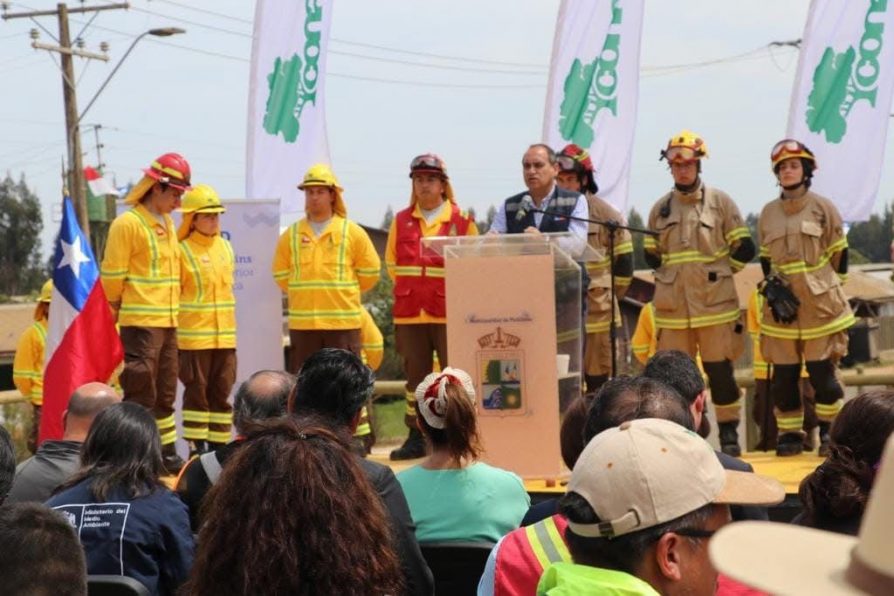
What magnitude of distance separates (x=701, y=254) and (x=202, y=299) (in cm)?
381

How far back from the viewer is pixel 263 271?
11.8 metres

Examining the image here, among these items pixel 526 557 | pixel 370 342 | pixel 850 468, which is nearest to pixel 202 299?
pixel 370 342

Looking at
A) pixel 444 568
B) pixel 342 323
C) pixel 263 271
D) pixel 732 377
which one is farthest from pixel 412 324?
pixel 444 568

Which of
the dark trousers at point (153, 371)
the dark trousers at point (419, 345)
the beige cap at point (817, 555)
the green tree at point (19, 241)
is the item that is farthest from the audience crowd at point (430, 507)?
the green tree at point (19, 241)

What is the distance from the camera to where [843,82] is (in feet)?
42.2

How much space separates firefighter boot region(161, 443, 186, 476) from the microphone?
320cm

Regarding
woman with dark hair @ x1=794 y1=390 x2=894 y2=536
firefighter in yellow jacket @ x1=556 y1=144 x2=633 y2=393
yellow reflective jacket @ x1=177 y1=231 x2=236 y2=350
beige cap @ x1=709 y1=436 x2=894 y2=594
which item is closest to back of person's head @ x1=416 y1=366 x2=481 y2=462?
woman with dark hair @ x1=794 y1=390 x2=894 y2=536

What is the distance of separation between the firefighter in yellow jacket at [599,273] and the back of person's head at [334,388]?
19.5 feet

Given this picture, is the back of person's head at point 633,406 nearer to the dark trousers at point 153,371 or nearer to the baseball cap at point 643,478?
the baseball cap at point 643,478

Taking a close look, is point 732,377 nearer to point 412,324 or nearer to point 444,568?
point 412,324

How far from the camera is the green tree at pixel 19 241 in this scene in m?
59.6

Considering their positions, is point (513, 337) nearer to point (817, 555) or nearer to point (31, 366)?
point (31, 366)

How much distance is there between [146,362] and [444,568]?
19.6ft

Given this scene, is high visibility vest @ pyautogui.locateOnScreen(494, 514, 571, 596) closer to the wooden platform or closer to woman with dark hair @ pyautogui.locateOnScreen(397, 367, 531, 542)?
woman with dark hair @ pyautogui.locateOnScreen(397, 367, 531, 542)
